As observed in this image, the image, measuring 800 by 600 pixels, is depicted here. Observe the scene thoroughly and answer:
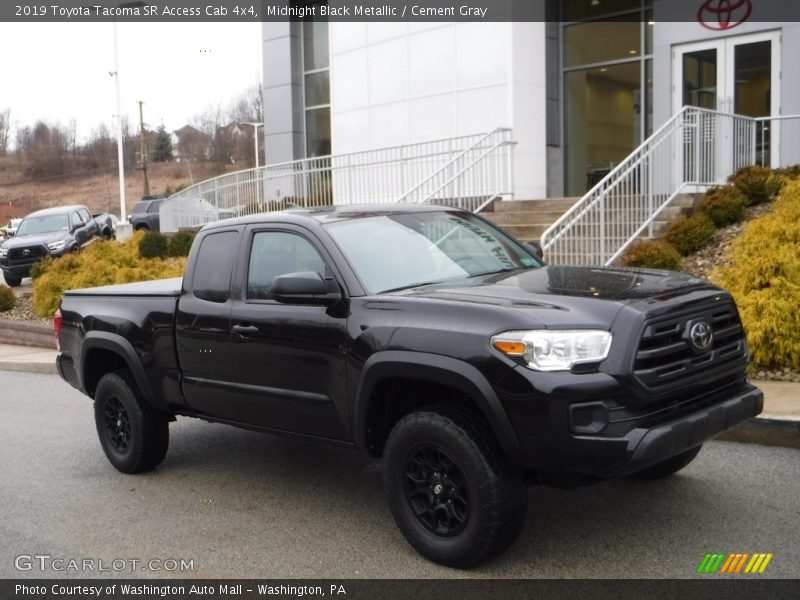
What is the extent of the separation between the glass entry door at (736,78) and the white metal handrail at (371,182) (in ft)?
11.9

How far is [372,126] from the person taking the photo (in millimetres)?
21734

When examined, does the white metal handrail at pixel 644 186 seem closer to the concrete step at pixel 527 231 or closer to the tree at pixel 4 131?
the concrete step at pixel 527 231

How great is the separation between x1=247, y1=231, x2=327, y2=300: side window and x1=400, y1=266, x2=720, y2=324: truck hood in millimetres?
814

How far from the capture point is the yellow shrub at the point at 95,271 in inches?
637

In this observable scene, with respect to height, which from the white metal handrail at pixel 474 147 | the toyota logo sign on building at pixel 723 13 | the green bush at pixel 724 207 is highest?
the toyota logo sign on building at pixel 723 13

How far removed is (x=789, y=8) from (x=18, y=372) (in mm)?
14388

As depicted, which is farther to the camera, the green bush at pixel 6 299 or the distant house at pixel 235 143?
the distant house at pixel 235 143

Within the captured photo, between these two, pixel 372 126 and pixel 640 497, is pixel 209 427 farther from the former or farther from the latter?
pixel 372 126

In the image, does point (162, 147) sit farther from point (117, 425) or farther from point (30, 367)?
point (117, 425)

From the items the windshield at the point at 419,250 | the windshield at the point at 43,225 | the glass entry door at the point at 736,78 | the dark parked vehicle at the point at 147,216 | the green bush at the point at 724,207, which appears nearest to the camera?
the windshield at the point at 419,250

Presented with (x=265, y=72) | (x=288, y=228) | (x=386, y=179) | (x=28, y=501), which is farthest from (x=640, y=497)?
(x=265, y=72)

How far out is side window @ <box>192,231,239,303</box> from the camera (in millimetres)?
5793

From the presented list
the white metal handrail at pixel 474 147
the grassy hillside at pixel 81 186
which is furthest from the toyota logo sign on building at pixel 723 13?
the grassy hillside at pixel 81 186

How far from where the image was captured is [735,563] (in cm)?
430
